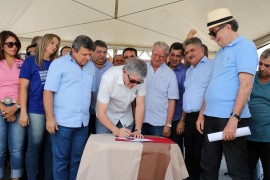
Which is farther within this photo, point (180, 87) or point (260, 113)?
point (180, 87)

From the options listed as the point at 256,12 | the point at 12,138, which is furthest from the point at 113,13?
the point at 12,138

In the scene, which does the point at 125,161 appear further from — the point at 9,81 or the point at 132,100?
the point at 9,81

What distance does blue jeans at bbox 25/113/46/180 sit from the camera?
7.78 feet

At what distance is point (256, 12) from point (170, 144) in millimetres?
3517

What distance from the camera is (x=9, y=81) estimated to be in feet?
8.01

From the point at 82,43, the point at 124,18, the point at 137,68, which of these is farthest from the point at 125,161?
the point at 124,18

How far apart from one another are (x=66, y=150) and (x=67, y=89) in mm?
466

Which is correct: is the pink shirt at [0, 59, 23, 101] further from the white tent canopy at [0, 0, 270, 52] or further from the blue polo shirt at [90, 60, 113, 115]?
the white tent canopy at [0, 0, 270, 52]

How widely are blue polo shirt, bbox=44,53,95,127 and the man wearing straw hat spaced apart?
3.15ft

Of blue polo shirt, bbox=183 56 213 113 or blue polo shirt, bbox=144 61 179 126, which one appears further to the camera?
blue polo shirt, bbox=144 61 179 126

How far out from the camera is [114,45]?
756 centimetres

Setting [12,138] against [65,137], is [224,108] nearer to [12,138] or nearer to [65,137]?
[65,137]

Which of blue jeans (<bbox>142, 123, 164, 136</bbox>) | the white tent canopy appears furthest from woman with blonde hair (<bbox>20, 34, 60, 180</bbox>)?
the white tent canopy

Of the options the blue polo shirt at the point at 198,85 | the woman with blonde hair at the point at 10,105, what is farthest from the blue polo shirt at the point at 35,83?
the blue polo shirt at the point at 198,85
